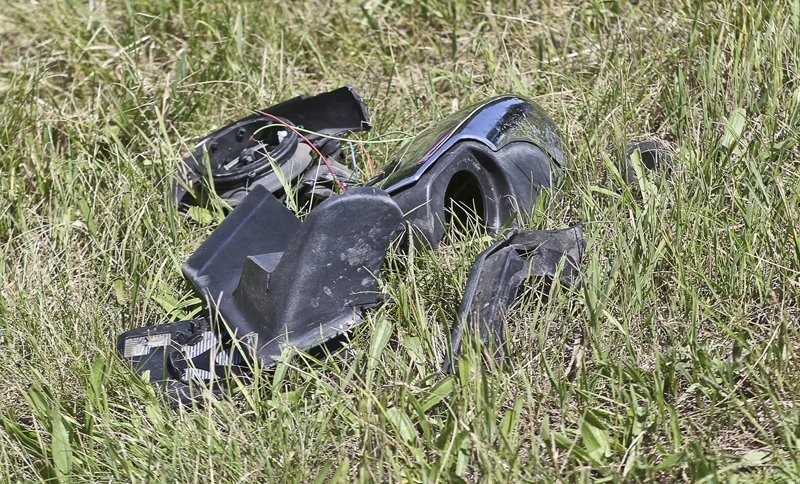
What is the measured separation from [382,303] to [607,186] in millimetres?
798

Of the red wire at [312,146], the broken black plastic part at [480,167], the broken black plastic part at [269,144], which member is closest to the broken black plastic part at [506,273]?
the broken black plastic part at [480,167]

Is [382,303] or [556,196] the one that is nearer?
[382,303]

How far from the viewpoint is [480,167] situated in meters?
2.84

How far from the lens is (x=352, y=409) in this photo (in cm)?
229

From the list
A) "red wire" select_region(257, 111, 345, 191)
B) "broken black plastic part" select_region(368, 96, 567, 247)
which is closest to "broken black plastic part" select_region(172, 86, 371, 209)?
"red wire" select_region(257, 111, 345, 191)

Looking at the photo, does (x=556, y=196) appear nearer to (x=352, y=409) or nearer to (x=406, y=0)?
(x=352, y=409)

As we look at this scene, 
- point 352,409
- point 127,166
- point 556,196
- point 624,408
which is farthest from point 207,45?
point 624,408

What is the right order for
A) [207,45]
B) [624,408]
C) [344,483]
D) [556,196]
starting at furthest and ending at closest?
[207,45]
[556,196]
[624,408]
[344,483]

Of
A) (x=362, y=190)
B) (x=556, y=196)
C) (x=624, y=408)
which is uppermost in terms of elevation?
(x=362, y=190)

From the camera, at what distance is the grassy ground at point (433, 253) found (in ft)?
7.18

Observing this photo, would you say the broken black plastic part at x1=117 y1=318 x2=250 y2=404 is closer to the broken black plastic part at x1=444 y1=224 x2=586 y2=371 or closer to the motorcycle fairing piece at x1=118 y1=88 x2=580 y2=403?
the motorcycle fairing piece at x1=118 y1=88 x2=580 y2=403

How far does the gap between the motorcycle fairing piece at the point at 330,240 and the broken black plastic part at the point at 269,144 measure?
0.04 meters

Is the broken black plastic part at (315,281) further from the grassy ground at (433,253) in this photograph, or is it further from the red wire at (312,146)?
the red wire at (312,146)

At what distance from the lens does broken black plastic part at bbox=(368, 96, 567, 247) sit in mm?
→ 2732
